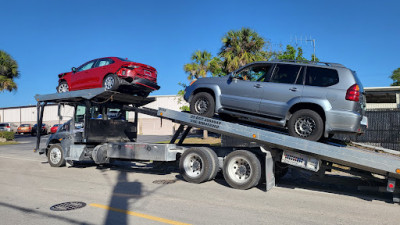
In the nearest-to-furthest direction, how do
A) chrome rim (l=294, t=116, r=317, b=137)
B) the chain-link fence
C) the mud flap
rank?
chrome rim (l=294, t=116, r=317, b=137), the mud flap, the chain-link fence

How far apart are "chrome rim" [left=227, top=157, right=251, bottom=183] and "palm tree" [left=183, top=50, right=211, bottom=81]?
20143 mm

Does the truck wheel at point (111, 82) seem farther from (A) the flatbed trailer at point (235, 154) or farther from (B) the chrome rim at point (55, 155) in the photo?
(B) the chrome rim at point (55, 155)

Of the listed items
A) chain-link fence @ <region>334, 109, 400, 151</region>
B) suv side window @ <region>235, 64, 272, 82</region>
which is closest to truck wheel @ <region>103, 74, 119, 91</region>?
suv side window @ <region>235, 64, 272, 82</region>

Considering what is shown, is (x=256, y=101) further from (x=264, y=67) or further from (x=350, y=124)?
(x=350, y=124)

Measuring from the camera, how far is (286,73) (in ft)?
23.2

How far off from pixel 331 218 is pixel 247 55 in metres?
16.8

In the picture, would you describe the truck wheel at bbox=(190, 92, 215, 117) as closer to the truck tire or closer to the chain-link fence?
the truck tire

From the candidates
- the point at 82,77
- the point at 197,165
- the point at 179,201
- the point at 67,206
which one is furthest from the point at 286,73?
the point at 82,77

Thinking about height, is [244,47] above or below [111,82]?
above

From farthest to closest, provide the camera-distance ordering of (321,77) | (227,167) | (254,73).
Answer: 1. (254,73)
2. (227,167)
3. (321,77)

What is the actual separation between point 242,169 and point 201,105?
6.14 feet

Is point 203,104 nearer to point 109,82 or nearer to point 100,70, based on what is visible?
point 109,82

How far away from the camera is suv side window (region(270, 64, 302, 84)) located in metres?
6.93

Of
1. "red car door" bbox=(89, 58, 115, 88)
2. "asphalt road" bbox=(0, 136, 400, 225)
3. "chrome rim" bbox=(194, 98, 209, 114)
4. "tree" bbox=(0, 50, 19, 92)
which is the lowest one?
"asphalt road" bbox=(0, 136, 400, 225)
